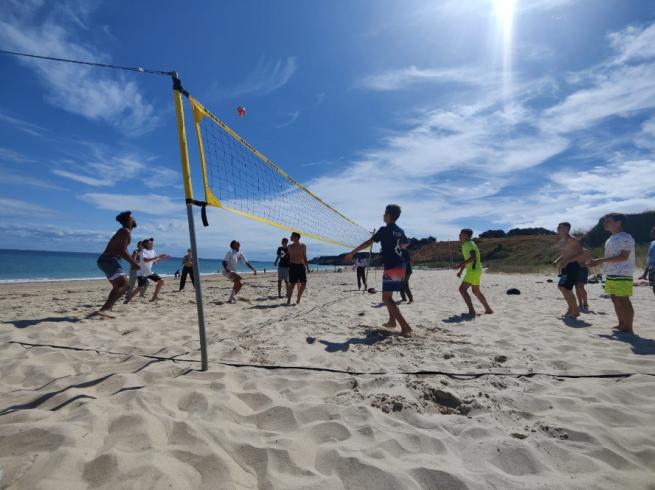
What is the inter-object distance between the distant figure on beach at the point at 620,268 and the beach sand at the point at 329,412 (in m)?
0.28

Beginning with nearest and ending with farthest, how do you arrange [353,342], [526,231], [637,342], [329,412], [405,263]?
[329,412] < [637,342] < [353,342] < [405,263] < [526,231]

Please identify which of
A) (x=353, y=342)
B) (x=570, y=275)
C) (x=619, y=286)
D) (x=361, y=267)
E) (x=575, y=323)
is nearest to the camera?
(x=353, y=342)

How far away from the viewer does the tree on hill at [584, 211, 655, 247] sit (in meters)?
24.0

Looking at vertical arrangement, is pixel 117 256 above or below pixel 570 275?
above

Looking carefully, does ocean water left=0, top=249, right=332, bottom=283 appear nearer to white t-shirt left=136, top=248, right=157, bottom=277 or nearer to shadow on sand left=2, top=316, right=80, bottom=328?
white t-shirt left=136, top=248, right=157, bottom=277

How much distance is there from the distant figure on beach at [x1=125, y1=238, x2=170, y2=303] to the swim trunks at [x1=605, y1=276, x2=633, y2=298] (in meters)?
7.52

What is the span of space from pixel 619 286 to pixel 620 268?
8.6 inches

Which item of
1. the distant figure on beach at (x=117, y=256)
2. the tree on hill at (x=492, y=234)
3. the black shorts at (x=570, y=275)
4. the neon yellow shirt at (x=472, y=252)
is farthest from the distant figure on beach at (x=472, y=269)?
the tree on hill at (x=492, y=234)

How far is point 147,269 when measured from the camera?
6777 mm

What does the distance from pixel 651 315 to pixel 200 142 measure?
6859 millimetres

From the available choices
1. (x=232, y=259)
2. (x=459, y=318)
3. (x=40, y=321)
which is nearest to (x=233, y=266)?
(x=232, y=259)

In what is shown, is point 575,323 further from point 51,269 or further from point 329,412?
point 51,269

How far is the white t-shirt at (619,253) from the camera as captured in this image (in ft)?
12.2

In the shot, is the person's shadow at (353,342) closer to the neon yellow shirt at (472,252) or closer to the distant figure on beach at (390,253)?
the distant figure on beach at (390,253)
